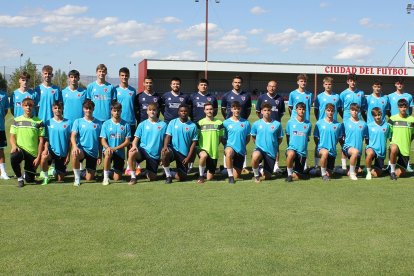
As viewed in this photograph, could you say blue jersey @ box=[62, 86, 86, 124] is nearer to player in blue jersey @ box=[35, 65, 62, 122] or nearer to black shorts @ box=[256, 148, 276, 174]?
player in blue jersey @ box=[35, 65, 62, 122]

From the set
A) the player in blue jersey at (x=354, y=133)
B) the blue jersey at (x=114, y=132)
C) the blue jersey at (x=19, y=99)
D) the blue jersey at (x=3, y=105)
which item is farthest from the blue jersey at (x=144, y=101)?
the player in blue jersey at (x=354, y=133)

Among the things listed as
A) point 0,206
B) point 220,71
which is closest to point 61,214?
point 0,206

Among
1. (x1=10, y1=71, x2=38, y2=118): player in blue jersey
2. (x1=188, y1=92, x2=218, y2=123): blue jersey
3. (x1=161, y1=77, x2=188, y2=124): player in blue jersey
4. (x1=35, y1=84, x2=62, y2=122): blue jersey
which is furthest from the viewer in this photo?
(x1=188, y1=92, x2=218, y2=123): blue jersey

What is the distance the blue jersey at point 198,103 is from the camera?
8.46 m

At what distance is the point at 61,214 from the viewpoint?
5.37m

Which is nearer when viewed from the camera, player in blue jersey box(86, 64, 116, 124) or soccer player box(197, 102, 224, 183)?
soccer player box(197, 102, 224, 183)

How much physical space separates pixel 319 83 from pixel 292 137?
46.5 meters

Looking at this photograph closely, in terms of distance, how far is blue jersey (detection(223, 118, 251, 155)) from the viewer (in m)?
7.92

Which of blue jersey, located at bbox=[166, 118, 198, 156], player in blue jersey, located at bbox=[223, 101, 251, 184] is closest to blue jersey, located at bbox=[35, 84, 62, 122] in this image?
blue jersey, located at bbox=[166, 118, 198, 156]

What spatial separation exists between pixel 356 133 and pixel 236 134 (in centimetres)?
198

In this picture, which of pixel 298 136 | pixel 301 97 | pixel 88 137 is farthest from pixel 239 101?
pixel 88 137

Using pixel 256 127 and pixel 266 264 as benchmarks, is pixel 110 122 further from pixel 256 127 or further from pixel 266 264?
pixel 266 264

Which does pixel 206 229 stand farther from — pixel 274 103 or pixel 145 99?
pixel 274 103

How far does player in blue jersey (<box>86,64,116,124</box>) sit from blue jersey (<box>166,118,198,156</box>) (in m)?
1.18
